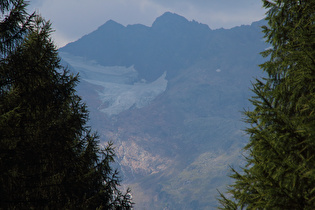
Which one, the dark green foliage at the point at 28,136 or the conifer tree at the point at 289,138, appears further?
the dark green foliage at the point at 28,136

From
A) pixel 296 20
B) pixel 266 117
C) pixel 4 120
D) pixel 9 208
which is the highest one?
pixel 296 20

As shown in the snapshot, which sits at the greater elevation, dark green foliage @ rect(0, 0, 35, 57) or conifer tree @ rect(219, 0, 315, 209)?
dark green foliage @ rect(0, 0, 35, 57)

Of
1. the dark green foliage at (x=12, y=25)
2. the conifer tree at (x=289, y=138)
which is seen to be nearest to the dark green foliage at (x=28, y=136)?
the dark green foliage at (x=12, y=25)

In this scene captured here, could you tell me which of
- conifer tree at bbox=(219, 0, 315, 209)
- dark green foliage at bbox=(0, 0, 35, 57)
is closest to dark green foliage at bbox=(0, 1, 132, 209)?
dark green foliage at bbox=(0, 0, 35, 57)

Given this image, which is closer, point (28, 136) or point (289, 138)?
point (289, 138)

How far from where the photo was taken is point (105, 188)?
10.6m

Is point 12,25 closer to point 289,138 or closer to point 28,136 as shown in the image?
point 28,136

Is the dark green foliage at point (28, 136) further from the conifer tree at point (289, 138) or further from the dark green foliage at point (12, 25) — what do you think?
the conifer tree at point (289, 138)

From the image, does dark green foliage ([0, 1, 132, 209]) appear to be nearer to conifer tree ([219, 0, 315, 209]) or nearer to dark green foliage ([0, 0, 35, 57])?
dark green foliage ([0, 0, 35, 57])

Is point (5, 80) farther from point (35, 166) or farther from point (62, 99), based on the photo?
point (62, 99)

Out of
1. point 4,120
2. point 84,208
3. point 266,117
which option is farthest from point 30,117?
point 266,117

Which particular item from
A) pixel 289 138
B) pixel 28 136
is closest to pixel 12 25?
pixel 28 136

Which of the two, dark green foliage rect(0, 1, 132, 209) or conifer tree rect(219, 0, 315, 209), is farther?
dark green foliage rect(0, 1, 132, 209)

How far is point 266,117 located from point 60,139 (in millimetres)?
3760
